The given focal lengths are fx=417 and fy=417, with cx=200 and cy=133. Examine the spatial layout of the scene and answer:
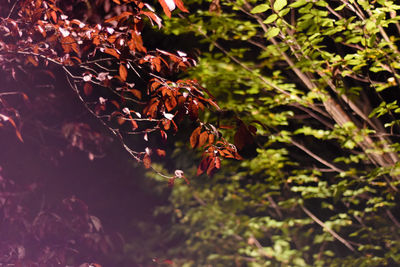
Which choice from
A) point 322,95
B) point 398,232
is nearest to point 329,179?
point 398,232

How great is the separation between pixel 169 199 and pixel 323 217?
6.23ft

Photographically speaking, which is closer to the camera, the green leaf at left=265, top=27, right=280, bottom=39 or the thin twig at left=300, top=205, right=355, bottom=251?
the green leaf at left=265, top=27, right=280, bottom=39

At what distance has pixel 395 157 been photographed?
366 cm

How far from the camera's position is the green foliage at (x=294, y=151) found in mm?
3584

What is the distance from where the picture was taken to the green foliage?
11.8 ft

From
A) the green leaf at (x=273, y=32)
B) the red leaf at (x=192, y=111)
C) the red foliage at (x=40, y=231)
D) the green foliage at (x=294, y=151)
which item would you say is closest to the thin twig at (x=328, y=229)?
the green foliage at (x=294, y=151)

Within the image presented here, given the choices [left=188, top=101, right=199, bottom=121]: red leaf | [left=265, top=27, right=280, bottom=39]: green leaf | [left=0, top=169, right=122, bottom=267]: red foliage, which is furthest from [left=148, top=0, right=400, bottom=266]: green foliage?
[left=0, top=169, right=122, bottom=267]: red foliage

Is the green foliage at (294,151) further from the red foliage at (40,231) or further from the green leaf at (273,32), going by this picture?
the red foliage at (40,231)

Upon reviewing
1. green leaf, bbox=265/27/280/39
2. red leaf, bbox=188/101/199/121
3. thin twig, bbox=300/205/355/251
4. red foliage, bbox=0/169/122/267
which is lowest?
thin twig, bbox=300/205/355/251

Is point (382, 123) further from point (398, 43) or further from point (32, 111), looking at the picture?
point (32, 111)

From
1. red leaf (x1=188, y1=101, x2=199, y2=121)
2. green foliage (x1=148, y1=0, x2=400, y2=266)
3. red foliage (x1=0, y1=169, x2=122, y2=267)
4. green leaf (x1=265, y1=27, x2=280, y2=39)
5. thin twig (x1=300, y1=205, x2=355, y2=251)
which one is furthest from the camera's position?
thin twig (x1=300, y1=205, x2=355, y2=251)

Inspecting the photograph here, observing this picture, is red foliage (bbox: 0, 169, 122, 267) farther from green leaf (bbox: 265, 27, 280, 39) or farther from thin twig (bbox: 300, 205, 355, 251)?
thin twig (bbox: 300, 205, 355, 251)

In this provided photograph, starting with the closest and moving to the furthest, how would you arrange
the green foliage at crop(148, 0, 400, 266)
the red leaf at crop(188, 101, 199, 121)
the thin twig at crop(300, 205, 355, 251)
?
the red leaf at crop(188, 101, 199, 121) → the green foliage at crop(148, 0, 400, 266) → the thin twig at crop(300, 205, 355, 251)

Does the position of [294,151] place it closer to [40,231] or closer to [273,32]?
[273,32]
